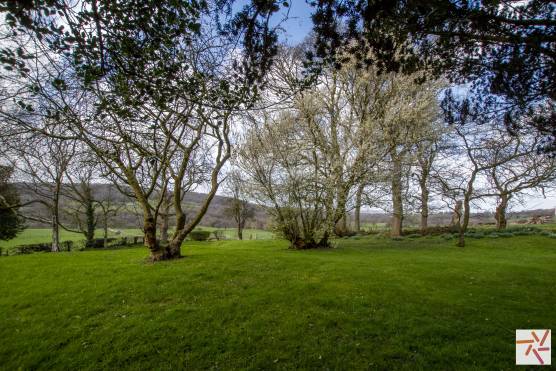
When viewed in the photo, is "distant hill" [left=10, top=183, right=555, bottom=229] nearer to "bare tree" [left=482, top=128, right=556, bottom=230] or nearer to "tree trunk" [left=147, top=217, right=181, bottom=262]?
"bare tree" [left=482, top=128, right=556, bottom=230]

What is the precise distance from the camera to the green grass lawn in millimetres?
3559

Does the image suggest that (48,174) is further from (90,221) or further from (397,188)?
(397,188)

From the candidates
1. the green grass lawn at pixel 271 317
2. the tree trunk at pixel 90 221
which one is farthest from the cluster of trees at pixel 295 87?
the tree trunk at pixel 90 221

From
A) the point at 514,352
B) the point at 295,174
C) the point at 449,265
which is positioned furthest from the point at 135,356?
the point at 295,174

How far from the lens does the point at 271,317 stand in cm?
473

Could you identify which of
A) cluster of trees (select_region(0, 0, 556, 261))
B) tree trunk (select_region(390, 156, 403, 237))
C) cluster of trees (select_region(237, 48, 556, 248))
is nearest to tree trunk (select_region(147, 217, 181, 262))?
cluster of trees (select_region(0, 0, 556, 261))

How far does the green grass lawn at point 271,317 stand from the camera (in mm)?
3559

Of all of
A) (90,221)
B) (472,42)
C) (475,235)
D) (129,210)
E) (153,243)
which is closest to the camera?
(472,42)

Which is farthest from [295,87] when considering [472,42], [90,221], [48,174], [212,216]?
[212,216]

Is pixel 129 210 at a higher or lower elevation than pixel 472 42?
lower

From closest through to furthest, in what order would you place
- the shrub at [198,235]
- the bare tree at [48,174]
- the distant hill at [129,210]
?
the bare tree at [48,174], the distant hill at [129,210], the shrub at [198,235]

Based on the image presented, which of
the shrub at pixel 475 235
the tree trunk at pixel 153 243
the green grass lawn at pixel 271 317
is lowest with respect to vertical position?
the shrub at pixel 475 235

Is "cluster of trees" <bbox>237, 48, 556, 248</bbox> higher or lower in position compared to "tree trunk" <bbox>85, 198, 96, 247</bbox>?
higher

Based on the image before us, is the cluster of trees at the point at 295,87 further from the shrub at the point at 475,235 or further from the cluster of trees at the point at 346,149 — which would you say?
the shrub at the point at 475,235
